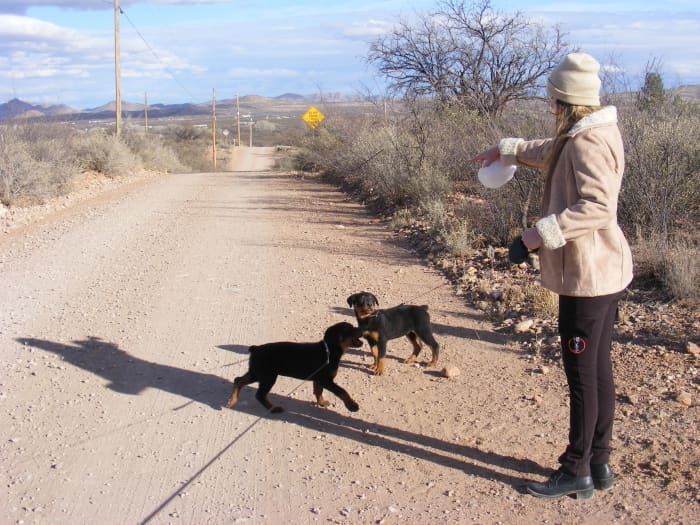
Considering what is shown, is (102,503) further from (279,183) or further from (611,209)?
(279,183)

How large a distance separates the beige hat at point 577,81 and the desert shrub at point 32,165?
587 inches

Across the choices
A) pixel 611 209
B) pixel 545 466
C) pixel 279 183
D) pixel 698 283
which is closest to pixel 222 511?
pixel 545 466

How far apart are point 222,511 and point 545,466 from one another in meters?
1.78

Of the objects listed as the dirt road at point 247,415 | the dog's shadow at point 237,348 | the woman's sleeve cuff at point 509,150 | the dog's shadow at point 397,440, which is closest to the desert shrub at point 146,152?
the dirt road at point 247,415

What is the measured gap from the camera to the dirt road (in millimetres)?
3785

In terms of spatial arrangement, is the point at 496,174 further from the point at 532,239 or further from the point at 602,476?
the point at 602,476

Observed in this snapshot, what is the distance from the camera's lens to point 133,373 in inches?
222

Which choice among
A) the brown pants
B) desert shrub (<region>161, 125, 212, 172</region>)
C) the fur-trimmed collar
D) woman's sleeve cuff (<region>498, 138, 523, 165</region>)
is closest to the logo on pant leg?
the brown pants

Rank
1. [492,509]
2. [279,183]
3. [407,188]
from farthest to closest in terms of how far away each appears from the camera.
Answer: [279,183] → [407,188] → [492,509]

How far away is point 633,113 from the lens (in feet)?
30.5

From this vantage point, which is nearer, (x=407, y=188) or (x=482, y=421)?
(x=482, y=421)

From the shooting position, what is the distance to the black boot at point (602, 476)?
12.6 ft

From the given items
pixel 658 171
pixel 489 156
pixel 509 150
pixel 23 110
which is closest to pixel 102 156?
pixel 23 110

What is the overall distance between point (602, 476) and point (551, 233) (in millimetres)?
1379
